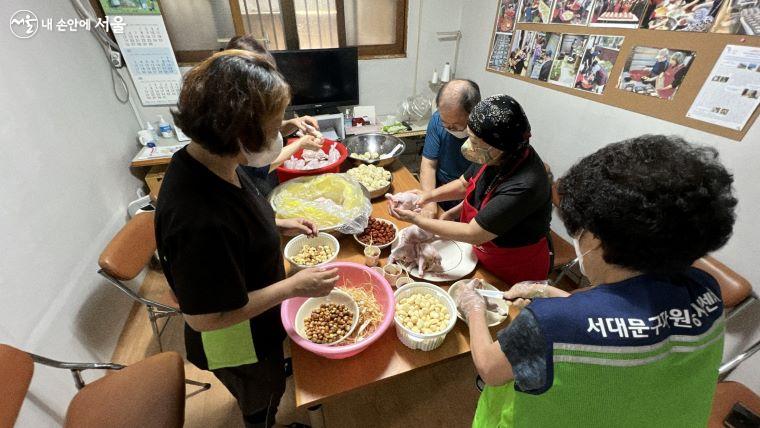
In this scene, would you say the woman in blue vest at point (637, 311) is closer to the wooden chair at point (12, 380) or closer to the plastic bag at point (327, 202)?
the plastic bag at point (327, 202)

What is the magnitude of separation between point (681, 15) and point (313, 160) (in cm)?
223

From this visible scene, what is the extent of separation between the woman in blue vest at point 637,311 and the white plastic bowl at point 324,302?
1.87ft

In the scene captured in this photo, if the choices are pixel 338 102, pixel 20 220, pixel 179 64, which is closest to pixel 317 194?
pixel 20 220

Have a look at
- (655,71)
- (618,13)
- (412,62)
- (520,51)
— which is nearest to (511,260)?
Result: (655,71)

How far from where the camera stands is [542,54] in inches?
96.6

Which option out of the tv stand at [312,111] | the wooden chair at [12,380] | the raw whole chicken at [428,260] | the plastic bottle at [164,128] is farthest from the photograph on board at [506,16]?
the wooden chair at [12,380]

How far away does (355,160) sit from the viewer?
2.36 metres

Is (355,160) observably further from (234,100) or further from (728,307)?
(728,307)

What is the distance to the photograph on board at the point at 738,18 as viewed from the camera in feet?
4.50

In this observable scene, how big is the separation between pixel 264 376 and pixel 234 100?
3.58 feet

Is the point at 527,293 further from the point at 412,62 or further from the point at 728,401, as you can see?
the point at 412,62

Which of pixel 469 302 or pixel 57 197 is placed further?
pixel 57 197

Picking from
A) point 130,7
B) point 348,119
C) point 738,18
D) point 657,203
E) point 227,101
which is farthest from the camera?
point 348,119

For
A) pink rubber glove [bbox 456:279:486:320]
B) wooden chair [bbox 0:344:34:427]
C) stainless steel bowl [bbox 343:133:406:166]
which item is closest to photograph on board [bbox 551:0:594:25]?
stainless steel bowl [bbox 343:133:406:166]
